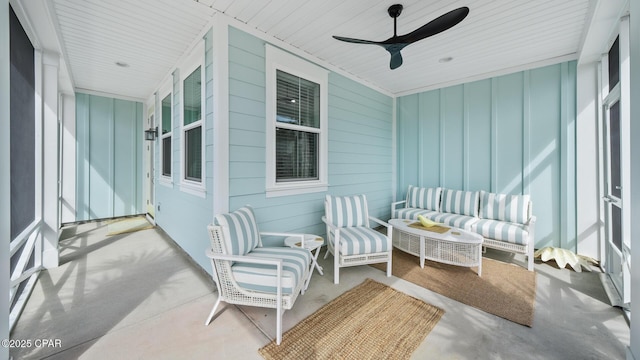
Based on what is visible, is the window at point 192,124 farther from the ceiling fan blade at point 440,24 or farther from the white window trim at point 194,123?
the ceiling fan blade at point 440,24

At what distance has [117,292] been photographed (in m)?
2.55

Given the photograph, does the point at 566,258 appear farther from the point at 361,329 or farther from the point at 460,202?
the point at 361,329

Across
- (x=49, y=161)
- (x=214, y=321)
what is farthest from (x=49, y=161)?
(x=214, y=321)

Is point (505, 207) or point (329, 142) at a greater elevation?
point (329, 142)

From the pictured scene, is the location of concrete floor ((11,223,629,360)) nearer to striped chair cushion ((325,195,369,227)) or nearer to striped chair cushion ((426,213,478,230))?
striped chair cushion ((325,195,369,227))

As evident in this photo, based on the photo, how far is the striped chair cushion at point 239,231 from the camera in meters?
2.09

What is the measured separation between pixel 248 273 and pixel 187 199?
2063mm

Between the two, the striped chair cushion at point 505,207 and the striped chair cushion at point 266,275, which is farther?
the striped chair cushion at point 505,207

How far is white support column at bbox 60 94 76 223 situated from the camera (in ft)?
16.0

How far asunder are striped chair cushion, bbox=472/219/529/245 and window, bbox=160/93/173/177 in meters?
5.34

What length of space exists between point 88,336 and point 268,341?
1437mm

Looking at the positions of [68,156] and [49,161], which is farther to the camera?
[68,156]

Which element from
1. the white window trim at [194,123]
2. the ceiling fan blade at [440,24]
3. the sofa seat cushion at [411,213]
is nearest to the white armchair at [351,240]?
the sofa seat cushion at [411,213]

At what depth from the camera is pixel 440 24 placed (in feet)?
6.88
